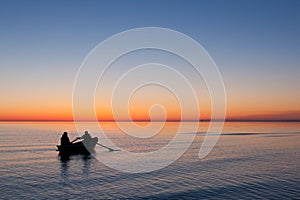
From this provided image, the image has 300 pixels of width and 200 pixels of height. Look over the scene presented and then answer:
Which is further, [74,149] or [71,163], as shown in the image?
[74,149]

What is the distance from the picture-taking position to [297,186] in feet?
94.5

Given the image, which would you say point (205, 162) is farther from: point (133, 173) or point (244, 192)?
point (244, 192)

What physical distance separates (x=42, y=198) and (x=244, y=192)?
59.8ft

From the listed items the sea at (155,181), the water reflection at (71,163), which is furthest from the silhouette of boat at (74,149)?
the sea at (155,181)

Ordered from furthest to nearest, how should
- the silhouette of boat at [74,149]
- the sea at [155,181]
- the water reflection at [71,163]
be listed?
1. the silhouette of boat at [74,149]
2. the water reflection at [71,163]
3. the sea at [155,181]

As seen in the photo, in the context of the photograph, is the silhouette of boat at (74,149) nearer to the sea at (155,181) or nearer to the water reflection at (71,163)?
→ the water reflection at (71,163)

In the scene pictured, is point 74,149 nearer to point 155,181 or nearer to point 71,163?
point 71,163

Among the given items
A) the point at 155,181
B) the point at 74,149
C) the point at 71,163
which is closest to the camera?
the point at 155,181

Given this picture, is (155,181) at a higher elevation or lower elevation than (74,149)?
lower

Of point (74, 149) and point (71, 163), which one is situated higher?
point (74, 149)

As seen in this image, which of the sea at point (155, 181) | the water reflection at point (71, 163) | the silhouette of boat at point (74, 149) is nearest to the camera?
the sea at point (155, 181)

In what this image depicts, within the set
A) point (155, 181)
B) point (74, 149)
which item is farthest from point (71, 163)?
point (155, 181)

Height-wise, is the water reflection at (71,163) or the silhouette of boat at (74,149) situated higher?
the silhouette of boat at (74,149)

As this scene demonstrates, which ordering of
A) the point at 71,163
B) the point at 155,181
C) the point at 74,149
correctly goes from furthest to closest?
the point at 74,149 → the point at 71,163 → the point at 155,181
